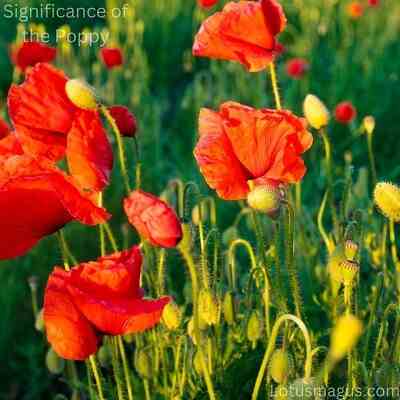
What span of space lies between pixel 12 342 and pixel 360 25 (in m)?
2.46

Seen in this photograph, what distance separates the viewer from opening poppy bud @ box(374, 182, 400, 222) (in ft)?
3.76

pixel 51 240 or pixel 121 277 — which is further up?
pixel 121 277

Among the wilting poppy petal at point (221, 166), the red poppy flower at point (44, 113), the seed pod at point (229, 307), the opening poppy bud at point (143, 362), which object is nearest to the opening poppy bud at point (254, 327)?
the seed pod at point (229, 307)

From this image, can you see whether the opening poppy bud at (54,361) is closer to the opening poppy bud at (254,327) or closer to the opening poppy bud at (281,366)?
the opening poppy bud at (254,327)

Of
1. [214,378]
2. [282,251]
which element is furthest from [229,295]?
[282,251]

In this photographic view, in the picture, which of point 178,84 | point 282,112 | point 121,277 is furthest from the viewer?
point 178,84

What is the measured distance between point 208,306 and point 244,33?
414 millimetres

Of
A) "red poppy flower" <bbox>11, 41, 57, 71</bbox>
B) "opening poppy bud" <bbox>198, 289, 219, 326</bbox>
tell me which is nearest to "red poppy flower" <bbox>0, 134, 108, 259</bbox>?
"opening poppy bud" <bbox>198, 289, 219, 326</bbox>

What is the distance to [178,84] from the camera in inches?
154

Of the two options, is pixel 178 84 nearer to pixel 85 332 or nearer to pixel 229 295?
pixel 229 295

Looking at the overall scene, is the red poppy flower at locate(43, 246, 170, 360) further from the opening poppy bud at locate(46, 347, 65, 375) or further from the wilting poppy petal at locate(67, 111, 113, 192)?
the opening poppy bud at locate(46, 347, 65, 375)

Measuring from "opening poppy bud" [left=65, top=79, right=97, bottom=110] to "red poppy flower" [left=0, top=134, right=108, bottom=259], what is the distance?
101mm

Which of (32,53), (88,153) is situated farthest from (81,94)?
(32,53)

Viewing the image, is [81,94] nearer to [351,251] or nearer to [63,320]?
[63,320]
